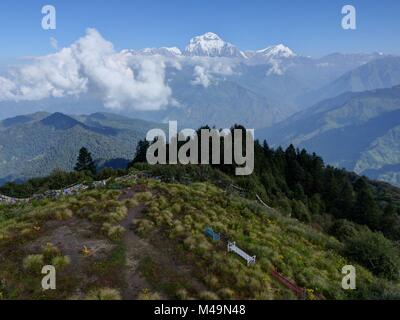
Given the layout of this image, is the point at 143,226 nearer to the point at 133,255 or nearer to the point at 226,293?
the point at 133,255

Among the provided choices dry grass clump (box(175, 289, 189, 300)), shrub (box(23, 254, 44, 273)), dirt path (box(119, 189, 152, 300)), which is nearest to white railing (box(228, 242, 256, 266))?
dirt path (box(119, 189, 152, 300))

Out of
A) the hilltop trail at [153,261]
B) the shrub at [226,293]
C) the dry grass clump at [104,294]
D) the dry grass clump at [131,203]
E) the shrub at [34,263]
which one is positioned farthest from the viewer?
the dry grass clump at [131,203]

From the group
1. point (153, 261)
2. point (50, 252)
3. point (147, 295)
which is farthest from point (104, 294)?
point (50, 252)

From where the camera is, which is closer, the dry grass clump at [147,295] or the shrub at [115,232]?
the dry grass clump at [147,295]

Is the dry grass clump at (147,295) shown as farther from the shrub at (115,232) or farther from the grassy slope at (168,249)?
the shrub at (115,232)

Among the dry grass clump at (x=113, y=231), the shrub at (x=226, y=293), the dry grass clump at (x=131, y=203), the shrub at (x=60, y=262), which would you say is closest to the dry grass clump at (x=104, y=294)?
the shrub at (x=60, y=262)

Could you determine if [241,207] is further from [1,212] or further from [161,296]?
[1,212]

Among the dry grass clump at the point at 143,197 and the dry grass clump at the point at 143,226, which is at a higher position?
the dry grass clump at the point at 143,197
